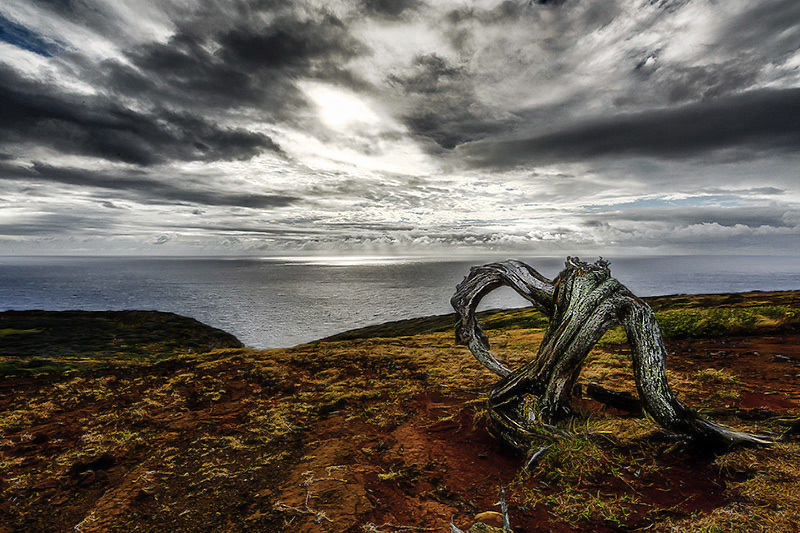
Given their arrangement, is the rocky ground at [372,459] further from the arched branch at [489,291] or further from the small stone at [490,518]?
the arched branch at [489,291]

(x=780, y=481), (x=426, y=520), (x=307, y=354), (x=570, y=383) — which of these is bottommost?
(x=307, y=354)

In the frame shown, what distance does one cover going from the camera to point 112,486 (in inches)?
205

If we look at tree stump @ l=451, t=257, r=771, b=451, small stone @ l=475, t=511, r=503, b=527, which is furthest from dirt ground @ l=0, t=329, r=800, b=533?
tree stump @ l=451, t=257, r=771, b=451

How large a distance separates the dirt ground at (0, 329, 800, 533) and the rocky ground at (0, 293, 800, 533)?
3cm

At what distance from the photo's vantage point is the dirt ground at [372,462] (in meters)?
4.02

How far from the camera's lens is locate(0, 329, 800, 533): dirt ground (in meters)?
4.02

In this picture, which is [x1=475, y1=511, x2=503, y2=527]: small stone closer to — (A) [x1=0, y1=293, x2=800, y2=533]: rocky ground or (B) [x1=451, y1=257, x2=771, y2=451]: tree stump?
(A) [x1=0, y1=293, x2=800, y2=533]: rocky ground

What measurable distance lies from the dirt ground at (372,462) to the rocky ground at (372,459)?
0.03 m

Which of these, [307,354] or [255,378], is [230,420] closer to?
[255,378]

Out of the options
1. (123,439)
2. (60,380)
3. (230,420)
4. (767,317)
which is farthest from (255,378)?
(767,317)

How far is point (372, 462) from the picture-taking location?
5.46m

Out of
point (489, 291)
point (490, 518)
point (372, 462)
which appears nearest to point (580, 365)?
point (489, 291)

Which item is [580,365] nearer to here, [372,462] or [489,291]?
[489,291]

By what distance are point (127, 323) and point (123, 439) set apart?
1620 inches
